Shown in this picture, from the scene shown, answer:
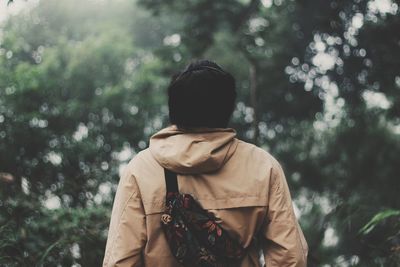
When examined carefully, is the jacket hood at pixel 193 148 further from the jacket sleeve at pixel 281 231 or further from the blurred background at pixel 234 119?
the blurred background at pixel 234 119

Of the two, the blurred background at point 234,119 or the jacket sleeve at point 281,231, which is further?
the blurred background at point 234,119

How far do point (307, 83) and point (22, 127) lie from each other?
793cm

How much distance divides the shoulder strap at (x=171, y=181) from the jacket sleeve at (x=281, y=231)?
0.40 m

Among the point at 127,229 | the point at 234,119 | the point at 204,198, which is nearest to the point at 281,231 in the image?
the point at 204,198

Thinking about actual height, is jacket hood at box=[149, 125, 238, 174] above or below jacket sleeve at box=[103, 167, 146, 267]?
above

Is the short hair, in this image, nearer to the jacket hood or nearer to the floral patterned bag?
the jacket hood

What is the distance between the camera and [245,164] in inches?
85.8

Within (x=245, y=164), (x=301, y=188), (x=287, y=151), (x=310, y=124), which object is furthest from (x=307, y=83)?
(x=245, y=164)

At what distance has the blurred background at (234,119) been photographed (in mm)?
4215

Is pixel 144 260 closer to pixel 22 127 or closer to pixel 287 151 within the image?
pixel 22 127

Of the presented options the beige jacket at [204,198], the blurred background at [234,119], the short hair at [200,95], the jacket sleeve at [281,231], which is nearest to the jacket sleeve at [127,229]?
the beige jacket at [204,198]

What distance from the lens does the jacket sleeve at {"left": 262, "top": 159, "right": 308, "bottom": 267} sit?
2.11 m

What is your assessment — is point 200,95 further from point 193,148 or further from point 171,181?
point 171,181

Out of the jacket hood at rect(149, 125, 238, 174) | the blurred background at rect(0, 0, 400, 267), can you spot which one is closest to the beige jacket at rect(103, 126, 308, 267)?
the jacket hood at rect(149, 125, 238, 174)
